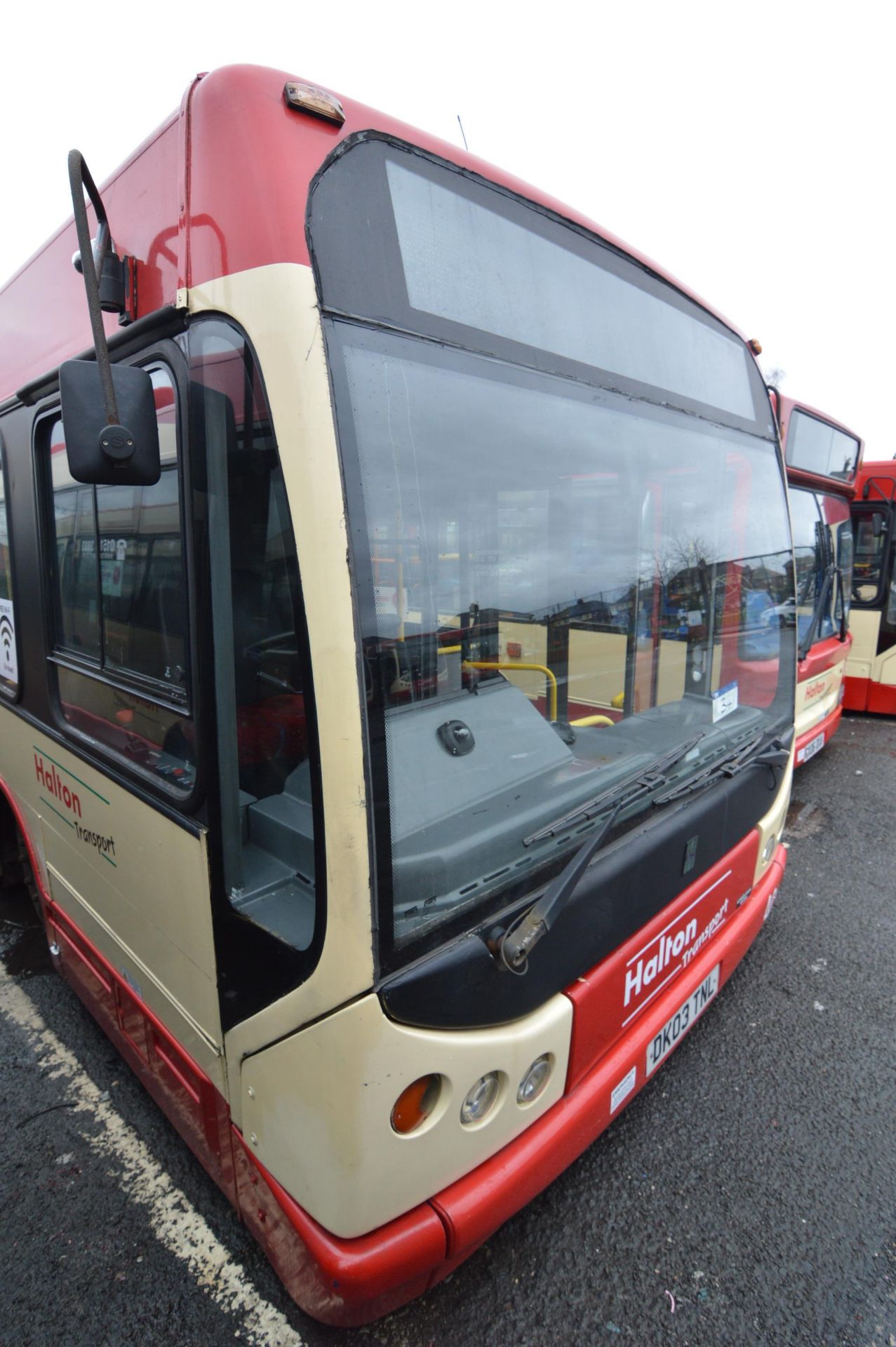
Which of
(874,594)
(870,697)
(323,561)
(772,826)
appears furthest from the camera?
(870,697)

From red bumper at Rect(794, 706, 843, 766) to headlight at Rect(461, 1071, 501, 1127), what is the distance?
13.5 ft

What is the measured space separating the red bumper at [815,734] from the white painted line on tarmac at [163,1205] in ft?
14.5

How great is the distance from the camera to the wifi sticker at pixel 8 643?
249cm

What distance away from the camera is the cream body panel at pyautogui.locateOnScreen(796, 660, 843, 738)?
16.8 ft

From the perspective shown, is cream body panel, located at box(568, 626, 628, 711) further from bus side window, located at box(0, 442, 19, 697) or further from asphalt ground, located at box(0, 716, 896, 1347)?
bus side window, located at box(0, 442, 19, 697)

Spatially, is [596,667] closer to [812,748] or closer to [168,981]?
[168,981]

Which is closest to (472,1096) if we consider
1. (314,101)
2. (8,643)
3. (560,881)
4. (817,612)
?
(560,881)

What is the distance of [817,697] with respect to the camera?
5418mm

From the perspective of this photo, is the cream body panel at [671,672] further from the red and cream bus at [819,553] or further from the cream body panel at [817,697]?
the cream body panel at [817,697]

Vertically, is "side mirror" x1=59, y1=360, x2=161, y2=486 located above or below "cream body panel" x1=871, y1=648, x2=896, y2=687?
above

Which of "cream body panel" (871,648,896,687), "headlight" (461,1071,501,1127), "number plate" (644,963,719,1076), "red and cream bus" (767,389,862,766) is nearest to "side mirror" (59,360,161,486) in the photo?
"headlight" (461,1071,501,1127)

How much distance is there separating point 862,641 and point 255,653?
7613mm

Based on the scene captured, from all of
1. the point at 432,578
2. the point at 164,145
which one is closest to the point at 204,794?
the point at 432,578

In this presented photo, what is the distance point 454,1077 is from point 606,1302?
958 mm
